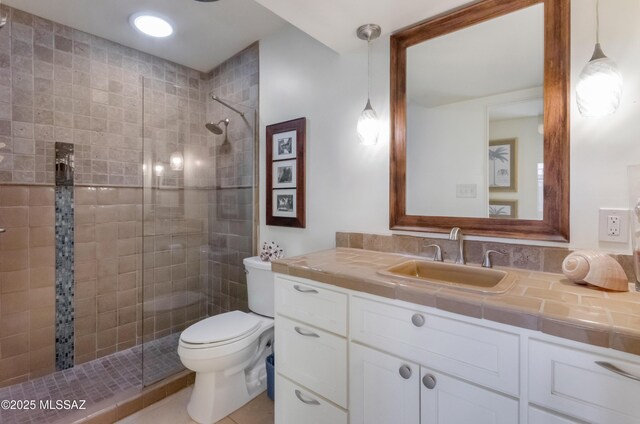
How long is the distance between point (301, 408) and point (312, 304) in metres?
0.49

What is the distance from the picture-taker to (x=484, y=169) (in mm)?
1309

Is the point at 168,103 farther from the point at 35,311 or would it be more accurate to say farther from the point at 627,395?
the point at 627,395

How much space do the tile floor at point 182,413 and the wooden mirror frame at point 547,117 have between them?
1.36 meters

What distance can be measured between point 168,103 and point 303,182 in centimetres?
146

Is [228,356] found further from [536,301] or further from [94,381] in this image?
[536,301]

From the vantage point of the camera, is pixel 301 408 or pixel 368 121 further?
pixel 368 121

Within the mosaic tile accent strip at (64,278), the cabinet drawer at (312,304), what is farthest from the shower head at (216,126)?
the cabinet drawer at (312,304)

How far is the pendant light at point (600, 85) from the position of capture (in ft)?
3.14

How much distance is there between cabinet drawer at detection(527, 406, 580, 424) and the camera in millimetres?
724

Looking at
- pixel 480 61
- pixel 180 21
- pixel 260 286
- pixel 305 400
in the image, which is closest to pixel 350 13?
pixel 480 61

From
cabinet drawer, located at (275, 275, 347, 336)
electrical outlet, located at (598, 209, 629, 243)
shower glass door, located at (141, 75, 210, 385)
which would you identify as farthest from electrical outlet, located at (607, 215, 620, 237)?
shower glass door, located at (141, 75, 210, 385)

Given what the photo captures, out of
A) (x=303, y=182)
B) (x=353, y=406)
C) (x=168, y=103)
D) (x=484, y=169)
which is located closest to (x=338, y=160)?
(x=303, y=182)

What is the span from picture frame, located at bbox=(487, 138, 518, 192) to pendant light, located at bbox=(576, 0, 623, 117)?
0.86 ft

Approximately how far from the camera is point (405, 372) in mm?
960
